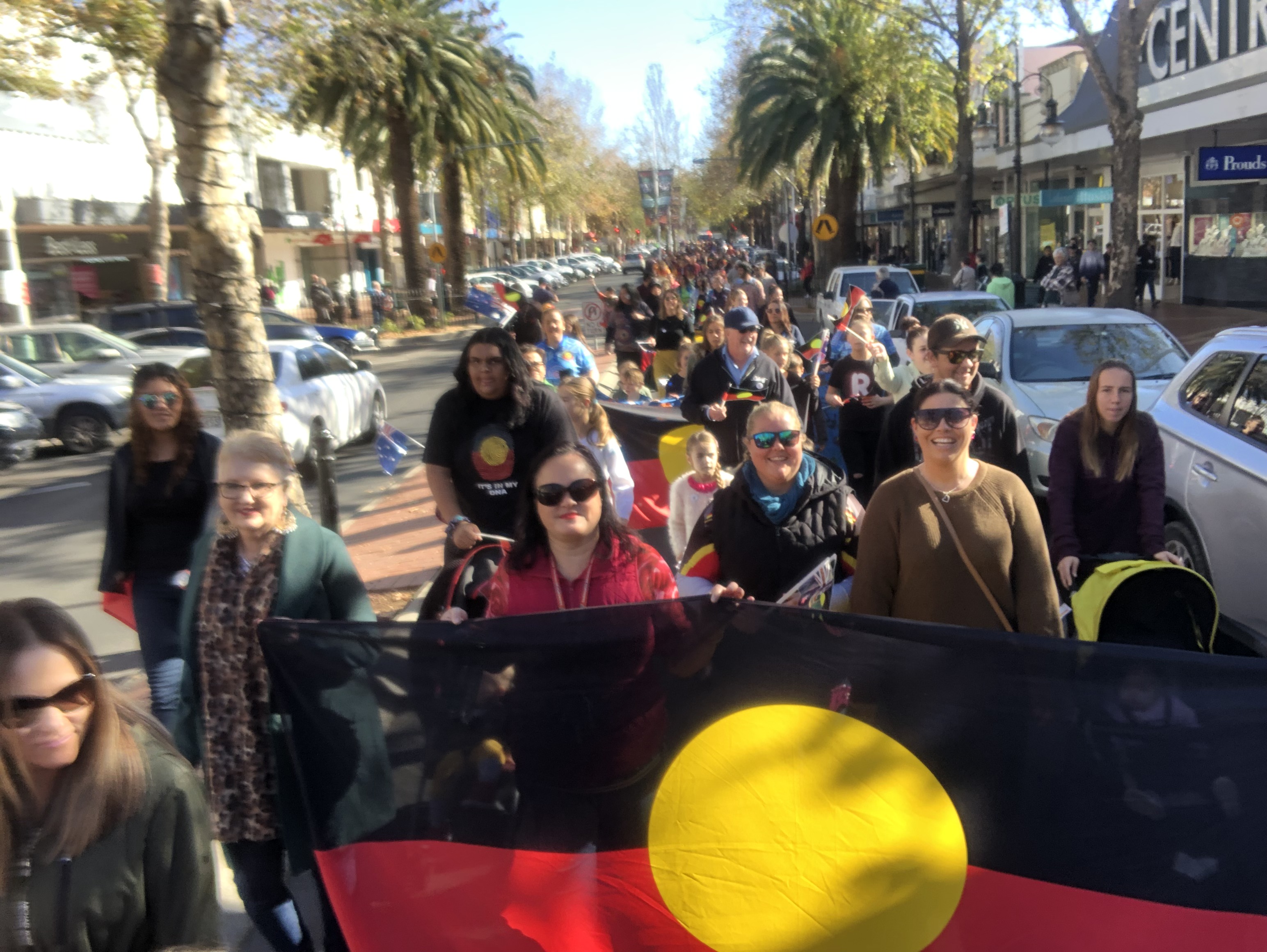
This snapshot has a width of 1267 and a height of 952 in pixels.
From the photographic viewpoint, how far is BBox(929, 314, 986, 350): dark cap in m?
5.56

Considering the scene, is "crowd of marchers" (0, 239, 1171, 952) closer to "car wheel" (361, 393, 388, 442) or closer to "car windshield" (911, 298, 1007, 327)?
"car windshield" (911, 298, 1007, 327)

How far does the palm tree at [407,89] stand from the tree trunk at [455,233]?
242 cm

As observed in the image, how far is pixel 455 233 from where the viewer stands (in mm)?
38875

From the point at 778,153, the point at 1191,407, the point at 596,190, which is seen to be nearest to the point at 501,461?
the point at 1191,407

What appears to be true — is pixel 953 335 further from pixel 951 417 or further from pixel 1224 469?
pixel 951 417

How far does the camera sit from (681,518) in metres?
5.64

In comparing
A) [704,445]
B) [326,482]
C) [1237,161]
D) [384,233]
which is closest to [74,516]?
[326,482]

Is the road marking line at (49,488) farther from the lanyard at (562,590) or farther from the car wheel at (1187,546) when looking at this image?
the car wheel at (1187,546)

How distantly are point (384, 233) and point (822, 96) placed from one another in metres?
24.1

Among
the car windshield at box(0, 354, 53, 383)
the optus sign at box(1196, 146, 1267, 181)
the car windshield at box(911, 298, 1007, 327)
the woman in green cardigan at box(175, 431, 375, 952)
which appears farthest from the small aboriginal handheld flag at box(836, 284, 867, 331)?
the car windshield at box(0, 354, 53, 383)

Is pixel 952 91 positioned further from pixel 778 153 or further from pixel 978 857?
pixel 978 857

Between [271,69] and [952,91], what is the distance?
19.4 meters

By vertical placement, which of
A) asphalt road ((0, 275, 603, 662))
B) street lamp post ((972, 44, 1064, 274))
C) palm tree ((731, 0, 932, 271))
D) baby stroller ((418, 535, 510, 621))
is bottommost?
asphalt road ((0, 275, 603, 662))

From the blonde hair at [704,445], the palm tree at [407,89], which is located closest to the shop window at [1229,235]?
the palm tree at [407,89]
